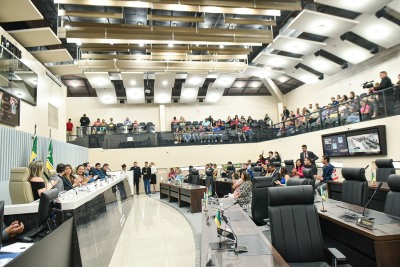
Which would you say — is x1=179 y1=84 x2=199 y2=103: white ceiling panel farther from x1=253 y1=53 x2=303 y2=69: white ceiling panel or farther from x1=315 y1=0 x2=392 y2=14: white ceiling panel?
x1=315 y1=0 x2=392 y2=14: white ceiling panel

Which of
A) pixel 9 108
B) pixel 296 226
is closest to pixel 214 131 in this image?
pixel 9 108

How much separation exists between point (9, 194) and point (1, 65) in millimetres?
3239

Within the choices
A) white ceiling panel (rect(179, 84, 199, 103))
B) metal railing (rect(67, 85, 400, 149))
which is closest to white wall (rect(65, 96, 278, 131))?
white ceiling panel (rect(179, 84, 199, 103))

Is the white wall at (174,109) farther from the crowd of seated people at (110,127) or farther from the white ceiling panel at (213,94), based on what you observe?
the crowd of seated people at (110,127)

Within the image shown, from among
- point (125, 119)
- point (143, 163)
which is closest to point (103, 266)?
point (143, 163)

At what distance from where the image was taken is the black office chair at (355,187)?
4.32m

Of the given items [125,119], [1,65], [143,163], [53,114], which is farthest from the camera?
[125,119]

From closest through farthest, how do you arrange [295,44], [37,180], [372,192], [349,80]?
[37,180] → [372,192] → [295,44] → [349,80]

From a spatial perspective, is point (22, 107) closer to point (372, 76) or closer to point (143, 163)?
point (143, 163)

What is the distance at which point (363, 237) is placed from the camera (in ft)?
9.82

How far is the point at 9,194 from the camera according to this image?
5828mm

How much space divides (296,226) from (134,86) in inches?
548

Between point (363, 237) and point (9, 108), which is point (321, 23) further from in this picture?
point (9, 108)

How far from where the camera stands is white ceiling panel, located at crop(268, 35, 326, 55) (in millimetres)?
10297
